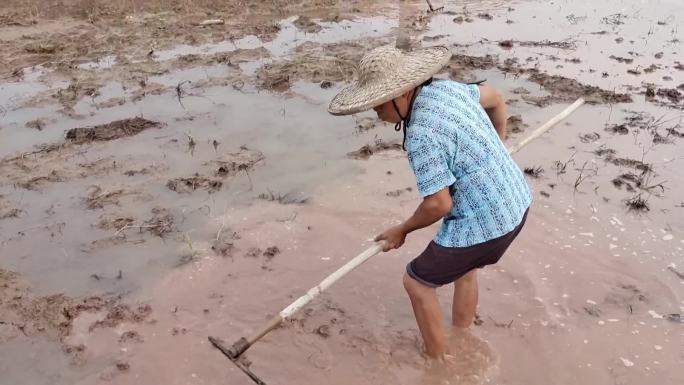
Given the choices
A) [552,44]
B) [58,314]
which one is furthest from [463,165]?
[552,44]

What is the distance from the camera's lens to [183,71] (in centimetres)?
660

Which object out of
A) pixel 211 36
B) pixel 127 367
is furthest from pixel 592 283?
pixel 211 36

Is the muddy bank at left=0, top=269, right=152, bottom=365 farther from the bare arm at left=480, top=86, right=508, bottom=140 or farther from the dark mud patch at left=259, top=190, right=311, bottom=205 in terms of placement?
the bare arm at left=480, top=86, right=508, bottom=140

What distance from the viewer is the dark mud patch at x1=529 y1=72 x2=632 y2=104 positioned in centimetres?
588

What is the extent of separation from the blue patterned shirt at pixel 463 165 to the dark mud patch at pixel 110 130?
368 centimetres

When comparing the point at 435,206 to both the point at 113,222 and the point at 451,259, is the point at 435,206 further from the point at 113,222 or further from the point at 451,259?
the point at 113,222

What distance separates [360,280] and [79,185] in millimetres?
2365

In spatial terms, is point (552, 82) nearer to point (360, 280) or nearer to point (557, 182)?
point (557, 182)

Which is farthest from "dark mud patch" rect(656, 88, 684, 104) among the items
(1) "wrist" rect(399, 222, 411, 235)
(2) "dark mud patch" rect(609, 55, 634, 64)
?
(1) "wrist" rect(399, 222, 411, 235)

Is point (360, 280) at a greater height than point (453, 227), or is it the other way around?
point (453, 227)

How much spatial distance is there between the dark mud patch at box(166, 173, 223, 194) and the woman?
2253 millimetres

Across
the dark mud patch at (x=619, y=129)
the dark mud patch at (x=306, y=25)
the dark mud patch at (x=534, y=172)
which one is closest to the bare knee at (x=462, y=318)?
the dark mud patch at (x=534, y=172)

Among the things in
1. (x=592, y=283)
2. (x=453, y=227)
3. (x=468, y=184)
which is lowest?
(x=592, y=283)

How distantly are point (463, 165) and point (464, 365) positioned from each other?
1.22 metres
